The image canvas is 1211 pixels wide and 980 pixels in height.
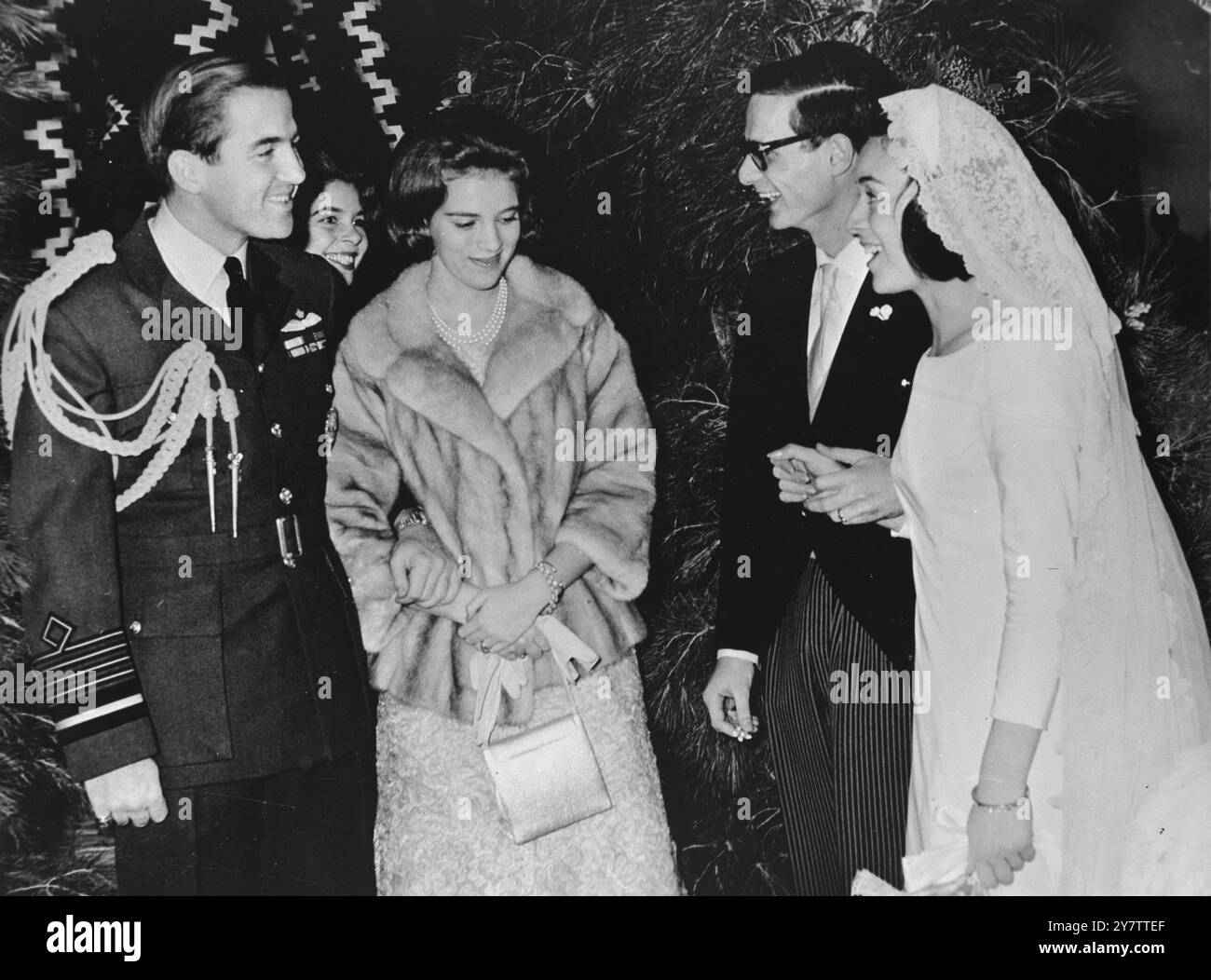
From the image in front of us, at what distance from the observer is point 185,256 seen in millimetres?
2629

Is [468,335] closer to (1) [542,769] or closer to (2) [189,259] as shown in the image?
(2) [189,259]

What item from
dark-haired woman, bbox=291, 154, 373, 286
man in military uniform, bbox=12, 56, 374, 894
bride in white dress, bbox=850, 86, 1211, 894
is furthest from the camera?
dark-haired woman, bbox=291, 154, 373, 286

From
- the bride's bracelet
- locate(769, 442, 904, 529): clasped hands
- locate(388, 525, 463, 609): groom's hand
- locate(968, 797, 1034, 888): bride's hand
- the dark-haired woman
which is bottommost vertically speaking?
locate(968, 797, 1034, 888): bride's hand

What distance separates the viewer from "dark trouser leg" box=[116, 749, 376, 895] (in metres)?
2.62

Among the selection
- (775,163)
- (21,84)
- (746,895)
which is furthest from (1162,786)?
(21,84)

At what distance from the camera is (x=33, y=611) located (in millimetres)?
2611

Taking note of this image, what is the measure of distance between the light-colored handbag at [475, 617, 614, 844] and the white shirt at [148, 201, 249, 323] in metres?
0.89

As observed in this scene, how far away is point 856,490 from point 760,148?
0.72 metres

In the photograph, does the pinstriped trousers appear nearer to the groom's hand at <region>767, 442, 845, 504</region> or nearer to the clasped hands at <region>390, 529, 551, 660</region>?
the groom's hand at <region>767, 442, 845, 504</region>

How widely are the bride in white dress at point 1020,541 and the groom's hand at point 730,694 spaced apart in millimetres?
349

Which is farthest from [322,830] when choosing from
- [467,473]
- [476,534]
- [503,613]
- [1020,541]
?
[1020,541]

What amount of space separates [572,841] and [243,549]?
858 millimetres

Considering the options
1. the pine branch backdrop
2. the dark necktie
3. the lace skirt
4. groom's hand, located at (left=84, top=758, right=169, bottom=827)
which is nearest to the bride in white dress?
the pine branch backdrop

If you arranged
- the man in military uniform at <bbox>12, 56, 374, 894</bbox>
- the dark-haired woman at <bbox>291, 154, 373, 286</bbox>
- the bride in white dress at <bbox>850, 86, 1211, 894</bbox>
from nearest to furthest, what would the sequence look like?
the bride in white dress at <bbox>850, 86, 1211, 894</bbox> → the man in military uniform at <bbox>12, 56, 374, 894</bbox> → the dark-haired woman at <bbox>291, 154, 373, 286</bbox>
